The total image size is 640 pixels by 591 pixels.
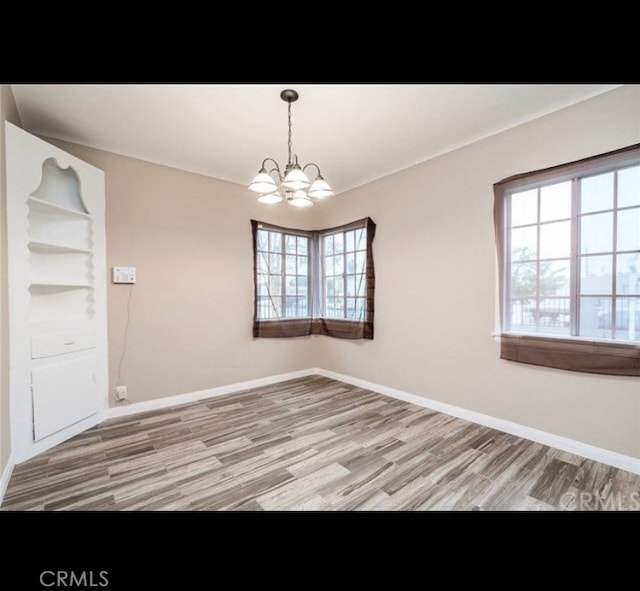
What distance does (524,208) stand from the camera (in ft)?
8.00

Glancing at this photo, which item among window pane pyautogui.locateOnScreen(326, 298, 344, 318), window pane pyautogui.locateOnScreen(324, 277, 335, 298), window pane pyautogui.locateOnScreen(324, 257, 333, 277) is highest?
window pane pyautogui.locateOnScreen(324, 257, 333, 277)

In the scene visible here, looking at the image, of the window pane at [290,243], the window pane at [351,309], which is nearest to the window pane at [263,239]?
the window pane at [290,243]

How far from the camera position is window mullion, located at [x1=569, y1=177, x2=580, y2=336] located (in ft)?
7.11

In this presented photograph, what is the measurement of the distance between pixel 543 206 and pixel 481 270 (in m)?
0.66

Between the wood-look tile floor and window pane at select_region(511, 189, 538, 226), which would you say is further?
window pane at select_region(511, 189, 538, 226)

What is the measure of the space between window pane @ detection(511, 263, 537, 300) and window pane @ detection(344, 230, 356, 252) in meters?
1.88

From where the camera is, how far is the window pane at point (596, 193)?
2037 mm

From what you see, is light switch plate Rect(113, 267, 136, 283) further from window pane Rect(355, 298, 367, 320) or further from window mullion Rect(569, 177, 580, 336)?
window mullion Rect(569, 177, 580, 336)

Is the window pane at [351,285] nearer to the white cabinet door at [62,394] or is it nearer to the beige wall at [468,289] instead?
the beige wall at [468,289]

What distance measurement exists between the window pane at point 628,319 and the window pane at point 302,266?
323cm

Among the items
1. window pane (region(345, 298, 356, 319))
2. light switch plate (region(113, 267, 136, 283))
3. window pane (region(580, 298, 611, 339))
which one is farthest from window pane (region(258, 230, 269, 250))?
window pane (region(580, 298, 611, 339))

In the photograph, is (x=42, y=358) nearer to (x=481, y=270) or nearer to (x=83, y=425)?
(x=83, y=425)
